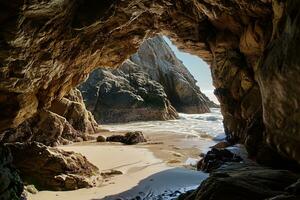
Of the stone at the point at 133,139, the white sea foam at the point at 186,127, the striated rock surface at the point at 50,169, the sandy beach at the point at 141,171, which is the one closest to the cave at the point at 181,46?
the striated rock surface at the point at 50,169

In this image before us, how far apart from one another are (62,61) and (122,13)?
2117 mm

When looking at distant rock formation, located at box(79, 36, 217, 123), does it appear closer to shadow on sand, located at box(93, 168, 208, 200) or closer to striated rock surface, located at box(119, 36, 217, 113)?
striated rock surface, located at box(119, 36, 217, 113)

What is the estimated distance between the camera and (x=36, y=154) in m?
9.51

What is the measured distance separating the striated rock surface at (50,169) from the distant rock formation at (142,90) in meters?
22.4

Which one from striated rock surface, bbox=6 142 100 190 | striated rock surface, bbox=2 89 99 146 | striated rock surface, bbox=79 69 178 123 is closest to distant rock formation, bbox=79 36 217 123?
striated rock surface, bbox=79 69 178 123

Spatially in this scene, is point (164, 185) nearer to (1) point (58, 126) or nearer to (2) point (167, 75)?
(1) point (58, 126)

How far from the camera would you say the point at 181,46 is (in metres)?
16.8

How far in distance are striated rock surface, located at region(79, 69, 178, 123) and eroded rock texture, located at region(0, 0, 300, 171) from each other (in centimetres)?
1646

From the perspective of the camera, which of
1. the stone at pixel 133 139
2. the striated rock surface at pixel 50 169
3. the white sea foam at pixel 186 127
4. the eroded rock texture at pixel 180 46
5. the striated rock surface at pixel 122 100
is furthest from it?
the striated rock surface at pixel 122 100

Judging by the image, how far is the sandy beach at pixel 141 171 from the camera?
8.45 meters

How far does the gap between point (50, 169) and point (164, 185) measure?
9.66 feet

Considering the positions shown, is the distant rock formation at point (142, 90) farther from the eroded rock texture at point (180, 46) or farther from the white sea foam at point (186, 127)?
the eroded rock texture at point (180, 46)

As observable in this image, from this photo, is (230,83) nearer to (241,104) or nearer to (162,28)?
(241,104)

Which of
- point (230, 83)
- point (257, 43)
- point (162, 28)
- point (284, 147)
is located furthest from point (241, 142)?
point (284, 147)
